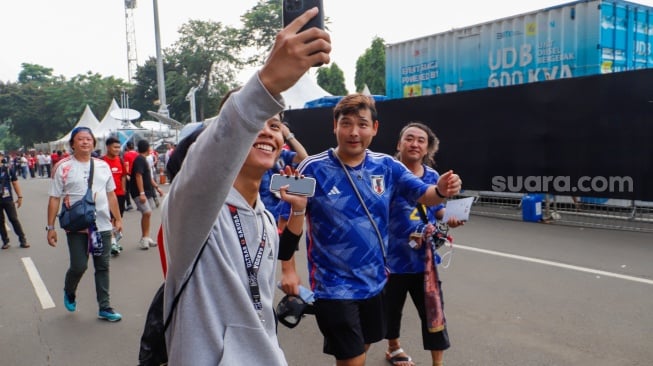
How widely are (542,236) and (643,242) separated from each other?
136 centimetres

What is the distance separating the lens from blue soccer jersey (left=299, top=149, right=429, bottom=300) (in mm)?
3021

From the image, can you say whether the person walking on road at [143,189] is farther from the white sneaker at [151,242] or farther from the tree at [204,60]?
the tree at [204,60]

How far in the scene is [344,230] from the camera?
3.06 m

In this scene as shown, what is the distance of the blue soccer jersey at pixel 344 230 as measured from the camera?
3.02 metres

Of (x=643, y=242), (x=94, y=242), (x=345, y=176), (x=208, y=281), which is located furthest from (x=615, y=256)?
(x=208, y=281)

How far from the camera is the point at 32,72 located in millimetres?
80438

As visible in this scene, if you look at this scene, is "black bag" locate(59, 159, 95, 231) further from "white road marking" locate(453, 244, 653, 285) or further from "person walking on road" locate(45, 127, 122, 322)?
"white road marking" locate(453, 244, 653, 285)

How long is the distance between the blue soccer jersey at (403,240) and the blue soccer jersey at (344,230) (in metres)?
0.53

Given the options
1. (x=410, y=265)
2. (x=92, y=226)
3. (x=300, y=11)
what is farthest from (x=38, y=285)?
(x=300, y=11)

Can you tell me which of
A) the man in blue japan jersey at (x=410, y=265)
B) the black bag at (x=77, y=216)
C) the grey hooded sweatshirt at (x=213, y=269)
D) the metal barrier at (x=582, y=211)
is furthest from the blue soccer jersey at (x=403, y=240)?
the metal barrier at (x=582, y=211)

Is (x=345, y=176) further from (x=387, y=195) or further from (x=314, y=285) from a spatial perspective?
(x=314, y=285)

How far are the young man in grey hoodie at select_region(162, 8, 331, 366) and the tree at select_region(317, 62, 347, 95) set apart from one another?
174 feet

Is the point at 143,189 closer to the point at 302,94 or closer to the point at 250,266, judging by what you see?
the point at 250,266

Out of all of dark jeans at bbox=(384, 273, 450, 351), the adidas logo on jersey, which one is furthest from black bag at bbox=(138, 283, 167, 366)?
dark jeans at bbox=(384, 273, 450, 351)
